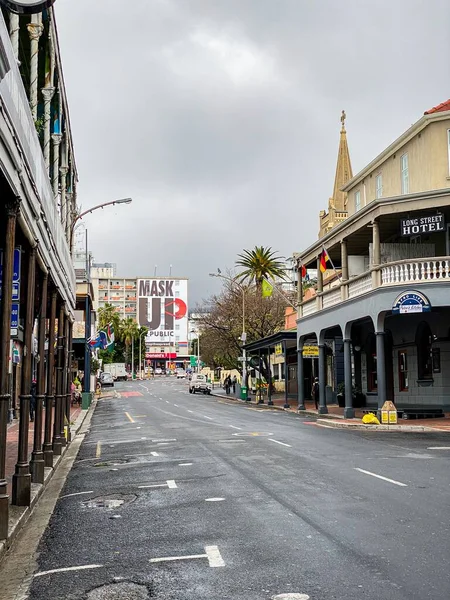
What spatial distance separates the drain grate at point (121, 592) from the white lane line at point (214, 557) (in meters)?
0.81

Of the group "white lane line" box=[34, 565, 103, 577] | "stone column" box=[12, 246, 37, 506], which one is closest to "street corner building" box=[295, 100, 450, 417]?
"stone column" box=[12, 246, 37, 506]

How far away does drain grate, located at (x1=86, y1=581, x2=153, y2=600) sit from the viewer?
558cm

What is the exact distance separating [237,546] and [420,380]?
23.5m

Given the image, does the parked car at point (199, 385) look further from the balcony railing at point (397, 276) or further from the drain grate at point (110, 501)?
the drain grate at point (110, 501)

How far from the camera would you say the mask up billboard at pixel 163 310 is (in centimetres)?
16888

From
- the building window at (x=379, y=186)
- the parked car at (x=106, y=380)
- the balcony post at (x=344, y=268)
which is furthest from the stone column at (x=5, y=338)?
the parked car at (x=106, y=380)

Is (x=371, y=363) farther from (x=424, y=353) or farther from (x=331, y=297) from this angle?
(x=424, y=353)

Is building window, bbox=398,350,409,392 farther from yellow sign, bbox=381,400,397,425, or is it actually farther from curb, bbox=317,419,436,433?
yellow sign, bbox=381,400,397,425

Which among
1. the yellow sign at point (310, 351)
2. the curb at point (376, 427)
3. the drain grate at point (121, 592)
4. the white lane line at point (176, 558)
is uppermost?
the yellow sign at point (310, 351)

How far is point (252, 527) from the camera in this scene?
7812 millimetres

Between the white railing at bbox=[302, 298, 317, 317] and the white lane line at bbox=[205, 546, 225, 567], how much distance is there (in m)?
27.8

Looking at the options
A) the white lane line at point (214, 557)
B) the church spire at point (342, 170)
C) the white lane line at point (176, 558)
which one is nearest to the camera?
the white lane line at point (214, 557)

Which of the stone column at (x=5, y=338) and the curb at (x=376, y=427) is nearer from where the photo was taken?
the stone column at (x=5, y=338)

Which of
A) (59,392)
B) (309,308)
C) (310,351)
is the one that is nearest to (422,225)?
(309,308)
